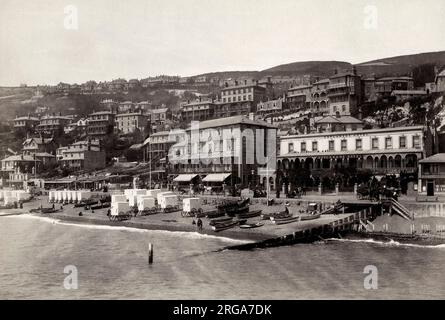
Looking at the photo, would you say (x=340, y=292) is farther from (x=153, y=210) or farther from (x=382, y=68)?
(x=382, y=68)

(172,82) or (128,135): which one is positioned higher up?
(172,82)

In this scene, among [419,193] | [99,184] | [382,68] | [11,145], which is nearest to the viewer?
[419,193]

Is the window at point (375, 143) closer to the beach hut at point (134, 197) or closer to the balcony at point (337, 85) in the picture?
the beach hut at point (134, 197)

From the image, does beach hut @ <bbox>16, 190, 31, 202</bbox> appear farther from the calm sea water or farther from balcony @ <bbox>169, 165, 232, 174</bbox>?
the calm sea water

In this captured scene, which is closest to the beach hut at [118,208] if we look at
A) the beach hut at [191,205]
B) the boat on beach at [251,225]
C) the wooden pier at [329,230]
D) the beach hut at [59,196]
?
the beach hut at [191,205]

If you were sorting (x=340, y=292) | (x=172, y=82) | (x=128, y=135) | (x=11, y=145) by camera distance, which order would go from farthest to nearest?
(x=172, y=82) < (x=128, y=135) < (x=11, y=145) < (x=340, y=292)

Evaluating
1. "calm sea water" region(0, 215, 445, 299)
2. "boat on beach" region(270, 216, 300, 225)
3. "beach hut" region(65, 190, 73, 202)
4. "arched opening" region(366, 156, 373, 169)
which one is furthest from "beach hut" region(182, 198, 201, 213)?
"beach hut" region(65, 190, 73, 202)
